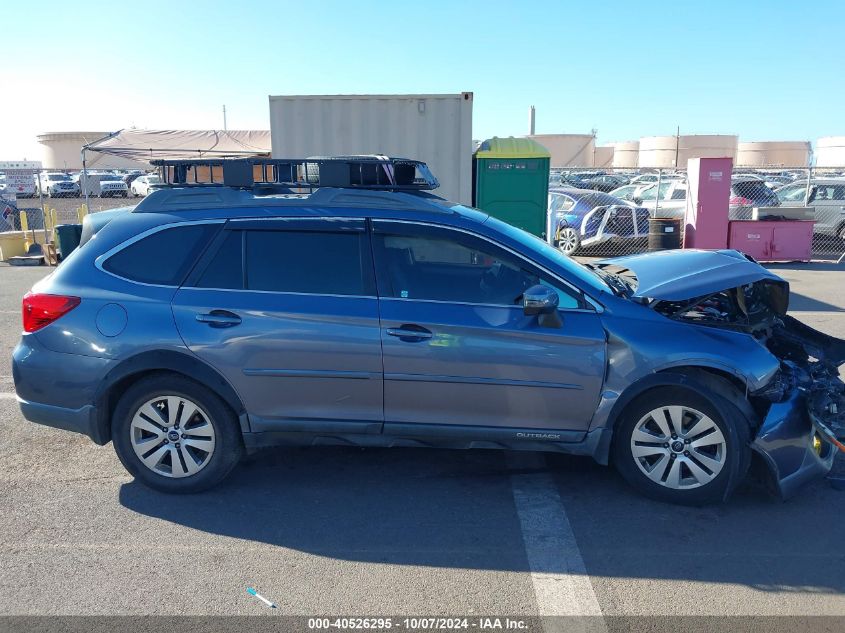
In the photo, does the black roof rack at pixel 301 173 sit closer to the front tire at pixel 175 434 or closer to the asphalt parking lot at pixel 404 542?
the front tire at pixel 175 434

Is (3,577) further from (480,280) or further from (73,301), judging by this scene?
(480,280)

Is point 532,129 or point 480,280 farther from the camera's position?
point 532,129

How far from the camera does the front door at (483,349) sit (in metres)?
3.98

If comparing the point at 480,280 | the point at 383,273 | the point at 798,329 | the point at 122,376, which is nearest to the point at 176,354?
the point at 122,376

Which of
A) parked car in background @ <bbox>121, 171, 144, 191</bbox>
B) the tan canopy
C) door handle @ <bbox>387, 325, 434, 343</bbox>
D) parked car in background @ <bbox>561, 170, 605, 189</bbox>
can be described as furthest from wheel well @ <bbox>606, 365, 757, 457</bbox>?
parked car in background @ <bbox>121, 171, 144, 191</bbox>

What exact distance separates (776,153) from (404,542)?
64.4 m

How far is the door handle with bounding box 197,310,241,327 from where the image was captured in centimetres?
407

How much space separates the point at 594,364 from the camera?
13.1ft

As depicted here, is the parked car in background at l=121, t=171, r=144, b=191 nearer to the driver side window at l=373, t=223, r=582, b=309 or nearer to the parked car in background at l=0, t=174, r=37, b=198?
the parked car in background at l=0, t=174, r=37, b=198

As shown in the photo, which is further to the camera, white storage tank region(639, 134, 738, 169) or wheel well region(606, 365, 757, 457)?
white storage tank region(639, 134, 738, 169)

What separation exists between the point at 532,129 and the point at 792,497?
6867 cm

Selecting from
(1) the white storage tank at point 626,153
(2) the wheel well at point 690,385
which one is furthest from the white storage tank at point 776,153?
(2) the wheel well at point 690,385

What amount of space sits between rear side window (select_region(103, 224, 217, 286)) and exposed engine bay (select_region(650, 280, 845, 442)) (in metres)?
2.77

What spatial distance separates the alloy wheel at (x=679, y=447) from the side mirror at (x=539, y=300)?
33.8 inches
